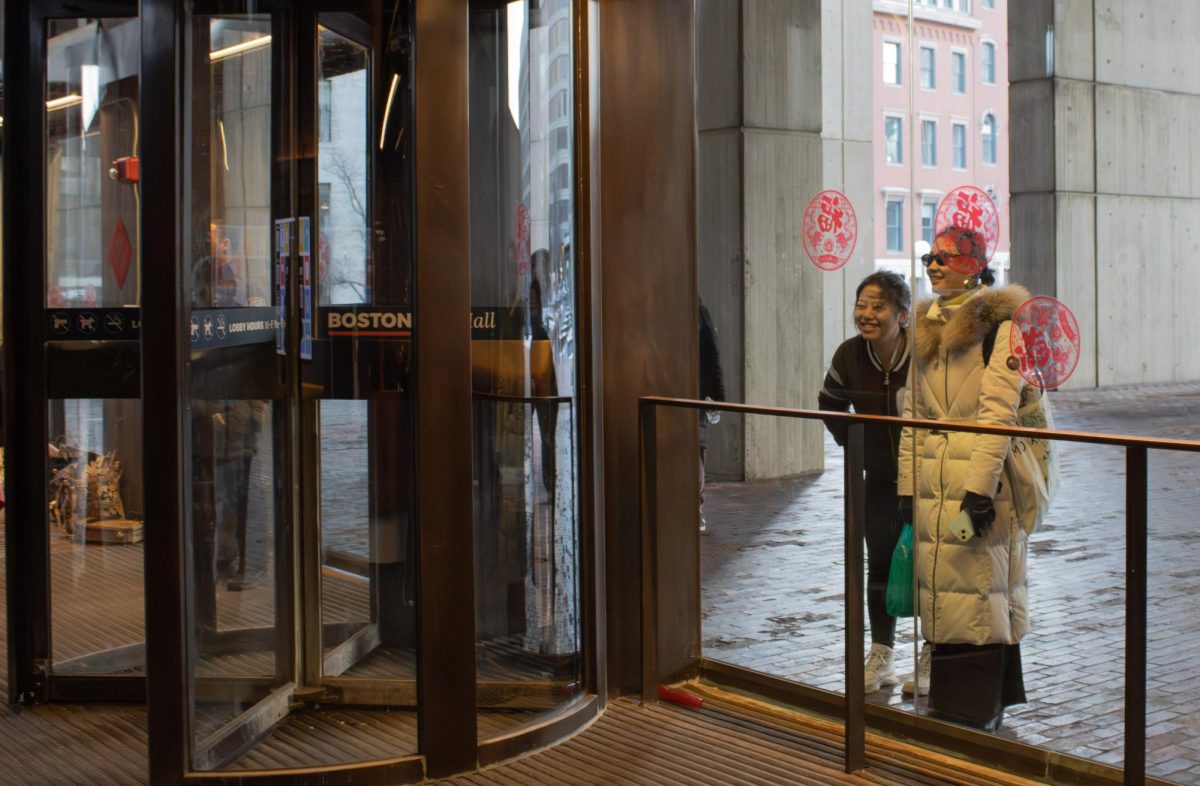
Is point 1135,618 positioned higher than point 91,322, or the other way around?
point 91,322

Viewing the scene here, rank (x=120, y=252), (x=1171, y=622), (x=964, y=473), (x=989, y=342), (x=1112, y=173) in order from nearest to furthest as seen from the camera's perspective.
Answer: (x=1171, y=622), (x=964, y=473), (x=989, y=342), (x=1112, y=173), (x=120, y=252)

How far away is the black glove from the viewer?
12.1ft

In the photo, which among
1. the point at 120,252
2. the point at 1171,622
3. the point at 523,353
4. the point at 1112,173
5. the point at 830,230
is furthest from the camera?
the point at 830,230

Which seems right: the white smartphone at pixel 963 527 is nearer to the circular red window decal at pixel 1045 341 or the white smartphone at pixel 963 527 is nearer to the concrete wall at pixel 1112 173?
the circular red window decal at pixel 1045 341

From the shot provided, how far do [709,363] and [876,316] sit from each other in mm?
1717

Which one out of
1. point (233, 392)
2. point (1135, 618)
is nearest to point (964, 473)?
point (1135, 618)

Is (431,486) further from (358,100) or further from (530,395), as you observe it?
(358,100)

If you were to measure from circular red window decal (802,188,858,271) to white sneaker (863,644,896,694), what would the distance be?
1.87 meters

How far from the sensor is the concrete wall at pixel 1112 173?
4.05 m

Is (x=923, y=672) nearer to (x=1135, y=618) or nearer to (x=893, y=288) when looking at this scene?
(x=1135, y=618)

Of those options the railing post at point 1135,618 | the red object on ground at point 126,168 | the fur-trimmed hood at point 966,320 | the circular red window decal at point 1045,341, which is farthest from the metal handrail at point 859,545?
the red object on ground at point 126,168

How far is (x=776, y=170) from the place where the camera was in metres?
6.30

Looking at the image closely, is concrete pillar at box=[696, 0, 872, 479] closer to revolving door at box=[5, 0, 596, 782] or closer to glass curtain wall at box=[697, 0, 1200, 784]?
glass curtain wall at box=[697, 0, 1200, 784]

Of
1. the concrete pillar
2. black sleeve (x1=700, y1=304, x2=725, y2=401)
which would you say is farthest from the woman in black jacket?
black sleeve (x1=700, y1=304, x2=725, y2=401)
